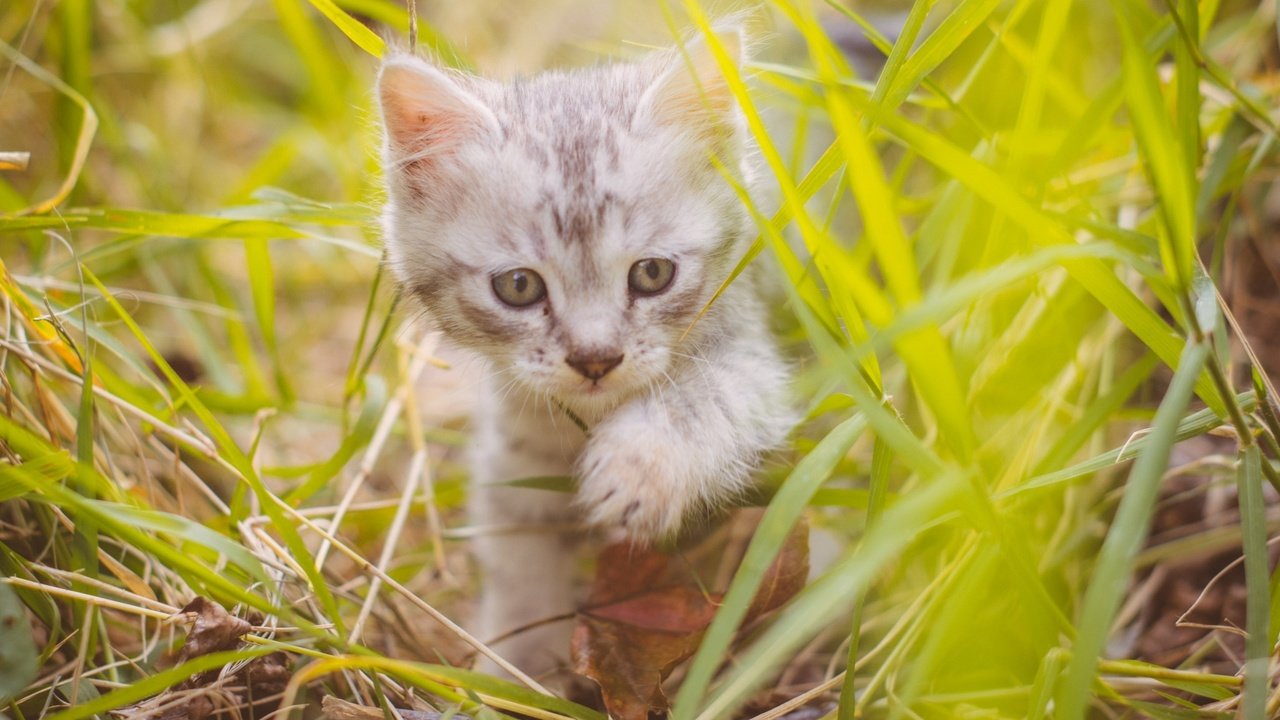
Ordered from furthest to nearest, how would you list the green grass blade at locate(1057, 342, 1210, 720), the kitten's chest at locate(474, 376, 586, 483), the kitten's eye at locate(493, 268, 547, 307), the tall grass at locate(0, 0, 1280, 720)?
the kitten's chest at locate(474, 376, 586, 483) < the kitten's eye at locate(493, 268, 547, 307) < the tall grass at locate(0, 0, 1280, 720) < the green grass blade at locate(1057, 342, 1210, 720)

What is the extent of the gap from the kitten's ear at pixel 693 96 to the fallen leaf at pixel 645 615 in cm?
75

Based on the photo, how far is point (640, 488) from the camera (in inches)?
54.7

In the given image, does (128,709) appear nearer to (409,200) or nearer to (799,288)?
(409,200)

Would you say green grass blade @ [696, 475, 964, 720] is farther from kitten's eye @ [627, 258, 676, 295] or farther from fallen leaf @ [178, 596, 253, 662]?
fallen leaf @ [178, 596, 253, 662]

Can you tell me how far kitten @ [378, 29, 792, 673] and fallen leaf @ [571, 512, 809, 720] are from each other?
0.57 feet

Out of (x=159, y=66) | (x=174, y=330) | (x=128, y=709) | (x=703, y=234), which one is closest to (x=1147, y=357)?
(x=703, y=234)

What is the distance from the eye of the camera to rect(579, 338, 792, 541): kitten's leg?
4.57ft

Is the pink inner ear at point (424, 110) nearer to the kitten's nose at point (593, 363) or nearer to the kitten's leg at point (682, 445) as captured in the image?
the kitten's nose at point (593, 363)

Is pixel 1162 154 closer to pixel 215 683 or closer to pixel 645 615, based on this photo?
pixel 645 615

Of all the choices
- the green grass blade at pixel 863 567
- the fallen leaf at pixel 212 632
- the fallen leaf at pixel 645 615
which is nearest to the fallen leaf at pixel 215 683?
the fallen leaf at pixel 212 632

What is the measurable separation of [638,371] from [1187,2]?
3.21 feet

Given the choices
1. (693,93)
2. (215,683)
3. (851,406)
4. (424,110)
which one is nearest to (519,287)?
(424,110)

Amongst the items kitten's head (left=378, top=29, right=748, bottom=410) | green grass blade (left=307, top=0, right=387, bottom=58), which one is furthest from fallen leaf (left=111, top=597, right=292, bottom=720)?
green grass blade (left=307, top=0, right=387, bottom=58)

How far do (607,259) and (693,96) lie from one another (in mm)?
380
